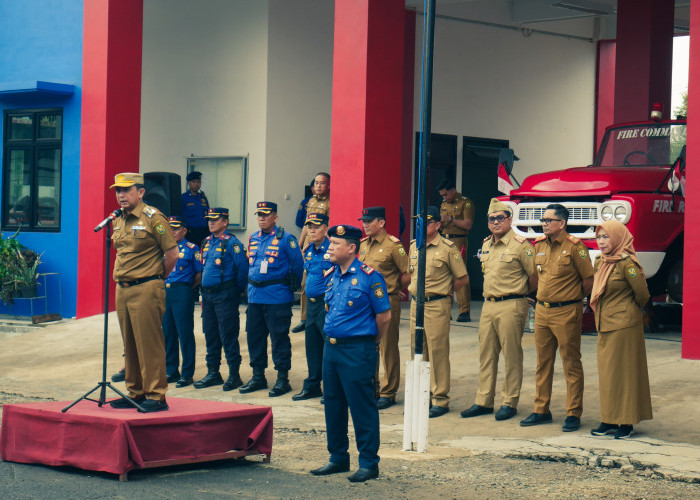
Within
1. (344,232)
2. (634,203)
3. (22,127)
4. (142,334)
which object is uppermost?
(22,127)

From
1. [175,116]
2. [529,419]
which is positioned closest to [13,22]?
[175,116]

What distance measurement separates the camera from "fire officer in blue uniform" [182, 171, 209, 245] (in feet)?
55.3

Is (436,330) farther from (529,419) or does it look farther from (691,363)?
(691,363)

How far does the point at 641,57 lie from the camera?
688 inches

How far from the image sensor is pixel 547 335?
9.70m

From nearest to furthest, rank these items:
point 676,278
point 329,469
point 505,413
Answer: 1. point 329,469
2. point 505,413
3. point 676,278

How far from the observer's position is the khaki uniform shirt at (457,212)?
16.3m

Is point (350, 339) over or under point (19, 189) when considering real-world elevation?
under

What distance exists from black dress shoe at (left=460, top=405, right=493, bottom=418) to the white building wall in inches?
306

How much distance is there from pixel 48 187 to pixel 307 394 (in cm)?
860

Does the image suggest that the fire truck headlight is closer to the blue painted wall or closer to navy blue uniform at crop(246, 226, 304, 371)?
navy blue uniform at crop(246, 226, 304, 371)

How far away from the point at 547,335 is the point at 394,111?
18.2ft

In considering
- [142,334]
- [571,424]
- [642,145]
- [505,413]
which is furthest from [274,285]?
[642,145]

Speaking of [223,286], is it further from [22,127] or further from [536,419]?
[22,127]
